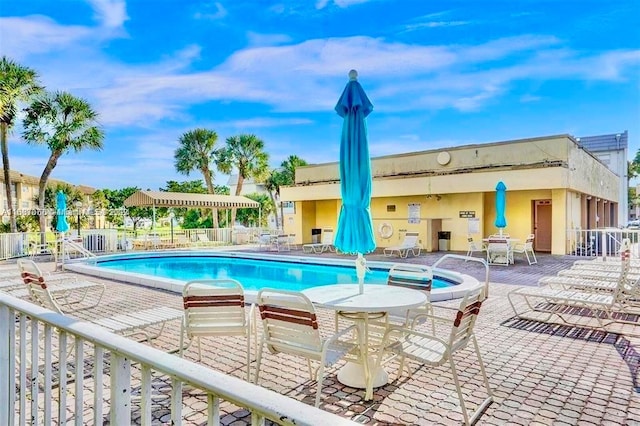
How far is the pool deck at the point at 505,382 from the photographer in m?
3.12

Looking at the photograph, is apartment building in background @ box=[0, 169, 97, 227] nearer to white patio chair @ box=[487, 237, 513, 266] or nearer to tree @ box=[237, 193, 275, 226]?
tree @ box=[237, 193, 275, 226]

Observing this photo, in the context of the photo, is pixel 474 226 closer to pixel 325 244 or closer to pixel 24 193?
pixel 325 244

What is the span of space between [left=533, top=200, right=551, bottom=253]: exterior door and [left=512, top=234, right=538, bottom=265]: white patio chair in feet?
5.40

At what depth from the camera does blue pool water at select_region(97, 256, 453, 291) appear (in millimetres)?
11680

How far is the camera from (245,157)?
2878 cm

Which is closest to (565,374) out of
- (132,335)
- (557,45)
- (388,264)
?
(132,335)

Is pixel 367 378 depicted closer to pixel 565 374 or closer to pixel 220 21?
pixel 565 374

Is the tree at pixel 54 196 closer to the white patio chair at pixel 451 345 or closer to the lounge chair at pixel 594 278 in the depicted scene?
the lounge chair at pixel 594 278

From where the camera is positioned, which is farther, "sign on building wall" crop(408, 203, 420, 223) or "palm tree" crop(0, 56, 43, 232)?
"sign on building wall" crop(408, 203, 420, 223)

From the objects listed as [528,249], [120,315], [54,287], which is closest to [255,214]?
[528,249]

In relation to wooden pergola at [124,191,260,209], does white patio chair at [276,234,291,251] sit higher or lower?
lower

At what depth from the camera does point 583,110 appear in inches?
1109

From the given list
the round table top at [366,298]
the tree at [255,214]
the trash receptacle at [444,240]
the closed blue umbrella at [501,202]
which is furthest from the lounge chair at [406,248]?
the tree at [255,214]

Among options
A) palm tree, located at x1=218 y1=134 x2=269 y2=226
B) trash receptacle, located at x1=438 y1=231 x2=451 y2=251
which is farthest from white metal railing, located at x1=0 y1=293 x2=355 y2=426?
palm tree, located at x1=218 y1=134 x2=269 y2=226
